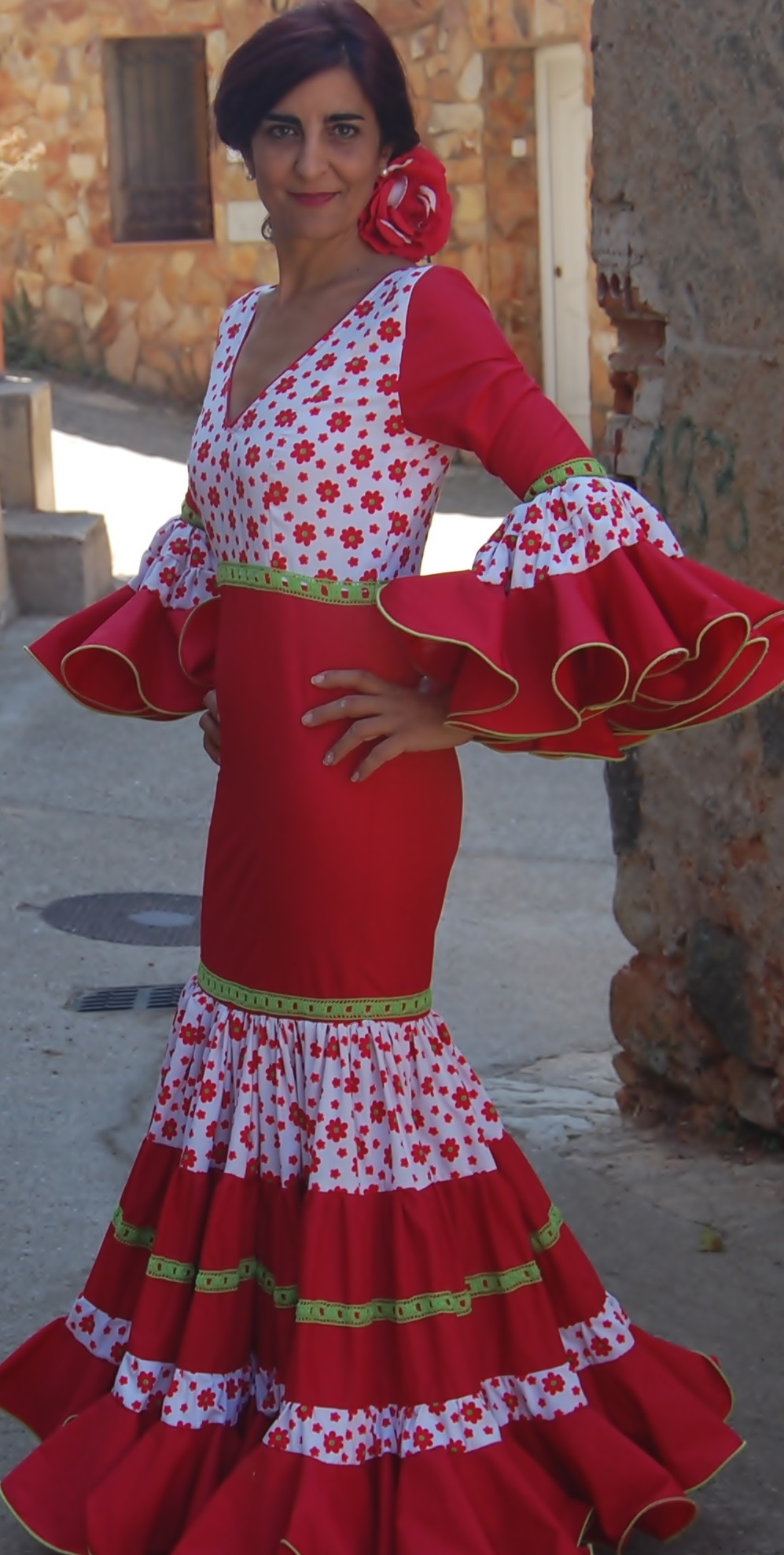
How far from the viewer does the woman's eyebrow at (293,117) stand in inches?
95.2

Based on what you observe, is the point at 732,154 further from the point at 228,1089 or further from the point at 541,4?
the point at 541,4

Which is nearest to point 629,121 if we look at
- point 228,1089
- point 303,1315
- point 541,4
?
point 228,1089

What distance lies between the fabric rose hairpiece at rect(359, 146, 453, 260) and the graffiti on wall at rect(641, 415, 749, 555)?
1.16m

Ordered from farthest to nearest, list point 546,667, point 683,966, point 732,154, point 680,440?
point 683,966 < point 680,440 < point 732,154 < point 546,667

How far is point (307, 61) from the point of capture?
2393mm

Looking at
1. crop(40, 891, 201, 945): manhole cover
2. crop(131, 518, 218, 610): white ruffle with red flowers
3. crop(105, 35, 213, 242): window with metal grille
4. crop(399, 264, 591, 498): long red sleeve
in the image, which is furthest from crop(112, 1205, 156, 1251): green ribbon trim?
crop(105, 35, 213, 242): window with metal grille

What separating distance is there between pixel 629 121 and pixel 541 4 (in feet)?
32.6

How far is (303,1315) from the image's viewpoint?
95.0 inches

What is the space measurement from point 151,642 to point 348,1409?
105 centimetres

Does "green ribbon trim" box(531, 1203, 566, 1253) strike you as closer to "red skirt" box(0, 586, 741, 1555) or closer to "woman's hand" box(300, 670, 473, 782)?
"red skirt" box(0, 586, 741, 1555)

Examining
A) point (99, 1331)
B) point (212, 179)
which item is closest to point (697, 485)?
point (99, 1331)

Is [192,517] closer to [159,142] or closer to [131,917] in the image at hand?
[131,917]

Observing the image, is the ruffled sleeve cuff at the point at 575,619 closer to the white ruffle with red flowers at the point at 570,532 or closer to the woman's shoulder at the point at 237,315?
the white ruffle with red flowers at the point at 570,532

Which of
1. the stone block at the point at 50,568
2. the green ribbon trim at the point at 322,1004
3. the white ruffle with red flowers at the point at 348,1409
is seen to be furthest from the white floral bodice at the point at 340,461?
the stone block at the point at 50,568
